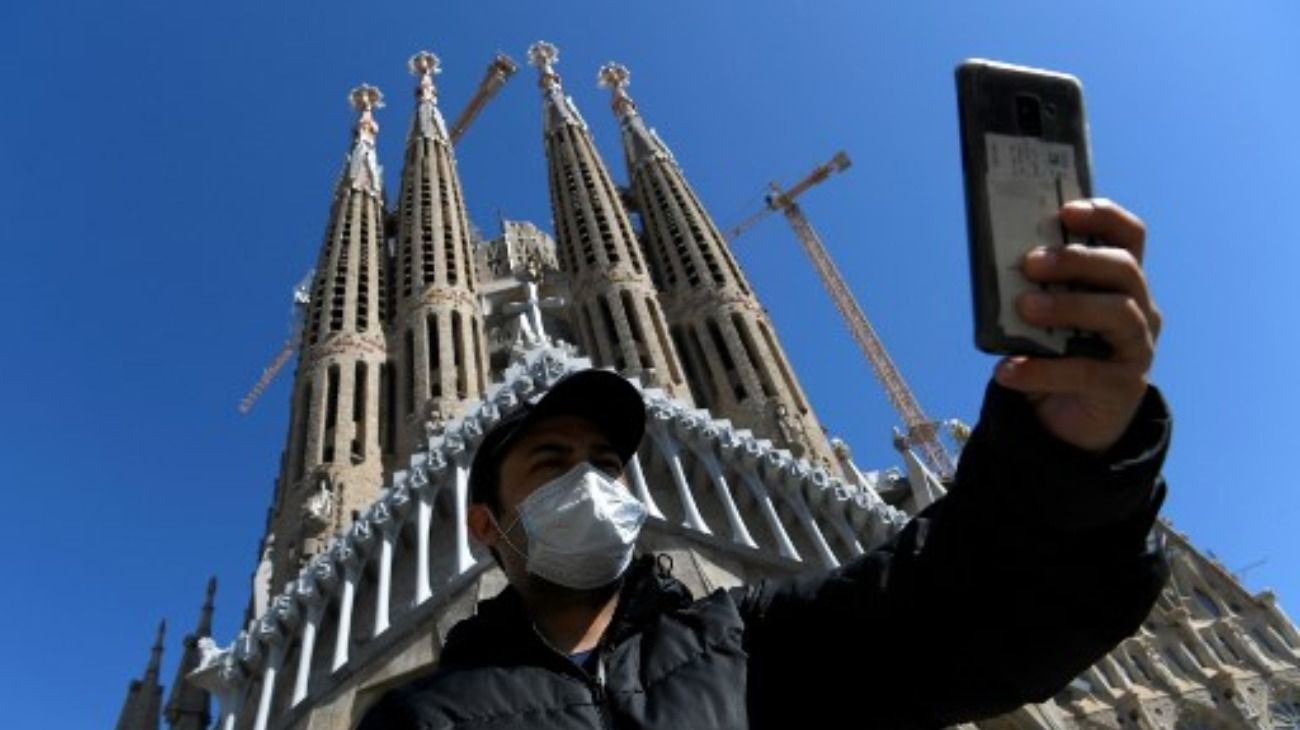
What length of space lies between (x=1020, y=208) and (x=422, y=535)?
42.7ft

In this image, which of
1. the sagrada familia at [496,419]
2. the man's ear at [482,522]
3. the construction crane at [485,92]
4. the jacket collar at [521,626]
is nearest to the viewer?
the jacket collar at [521,626]

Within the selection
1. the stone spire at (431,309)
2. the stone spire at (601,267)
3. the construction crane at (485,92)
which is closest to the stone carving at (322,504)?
the stone spire at (431,309)

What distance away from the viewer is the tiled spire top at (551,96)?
115 ft

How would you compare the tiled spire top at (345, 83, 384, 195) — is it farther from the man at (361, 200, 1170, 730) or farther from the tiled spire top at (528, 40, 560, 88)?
the man at (361, 200, 1170, 730)

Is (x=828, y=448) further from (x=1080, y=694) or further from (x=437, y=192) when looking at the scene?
(x=437, y=192)

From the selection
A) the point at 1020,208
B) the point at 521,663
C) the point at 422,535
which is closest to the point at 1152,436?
the point at 1020,208

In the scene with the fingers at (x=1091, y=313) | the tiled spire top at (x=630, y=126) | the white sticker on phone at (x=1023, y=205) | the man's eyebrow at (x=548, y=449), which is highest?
the tiled spire top at (x=630, y=126)

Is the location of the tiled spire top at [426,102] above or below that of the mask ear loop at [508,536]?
above

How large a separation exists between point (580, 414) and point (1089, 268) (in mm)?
1714

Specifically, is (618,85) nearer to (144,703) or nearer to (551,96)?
(551,96)

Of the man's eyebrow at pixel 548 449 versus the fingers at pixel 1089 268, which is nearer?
the fingers at pixel 1089 268

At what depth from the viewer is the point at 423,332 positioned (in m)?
23.4

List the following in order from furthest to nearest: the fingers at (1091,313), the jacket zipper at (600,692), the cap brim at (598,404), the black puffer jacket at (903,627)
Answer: the cap brim at (598,404), the jacket zipper at (600,692), the black puffer jacket at (903,627), the fingers at (1091,313)

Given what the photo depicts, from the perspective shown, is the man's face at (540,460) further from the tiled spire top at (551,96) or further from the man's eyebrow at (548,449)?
the tiled spire top at (551,96)
